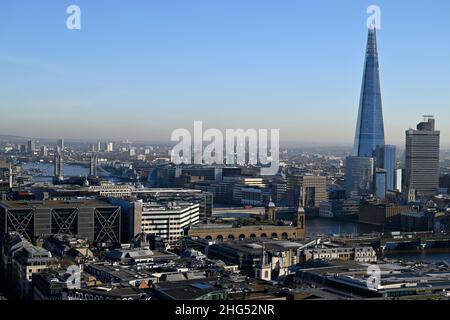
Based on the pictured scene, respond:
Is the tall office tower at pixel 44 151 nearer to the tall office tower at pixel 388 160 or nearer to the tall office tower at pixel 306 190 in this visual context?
the tall office tower at pixel 306 190

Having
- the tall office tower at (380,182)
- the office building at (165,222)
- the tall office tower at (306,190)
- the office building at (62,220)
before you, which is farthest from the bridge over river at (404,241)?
the tall office tower at (380,182)

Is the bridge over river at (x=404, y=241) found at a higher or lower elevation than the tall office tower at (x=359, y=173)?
lower

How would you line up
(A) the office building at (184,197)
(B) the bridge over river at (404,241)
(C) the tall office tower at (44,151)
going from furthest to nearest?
(C) the tall office tower at (44,151), (A) the office building at (184,197), (B) the bridge over river at (404,241)

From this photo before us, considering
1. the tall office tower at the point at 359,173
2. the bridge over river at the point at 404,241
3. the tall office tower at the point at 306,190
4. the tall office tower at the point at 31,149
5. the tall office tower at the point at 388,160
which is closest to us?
the bridge over river at the point at 404,241

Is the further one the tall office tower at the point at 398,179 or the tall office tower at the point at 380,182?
the tall office tower at the point at 398,179

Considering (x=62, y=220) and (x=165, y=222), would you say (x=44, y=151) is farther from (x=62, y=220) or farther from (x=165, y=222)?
(x=62, y=220)

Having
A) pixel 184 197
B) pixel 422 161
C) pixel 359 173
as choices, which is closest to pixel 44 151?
pixel 359 173
